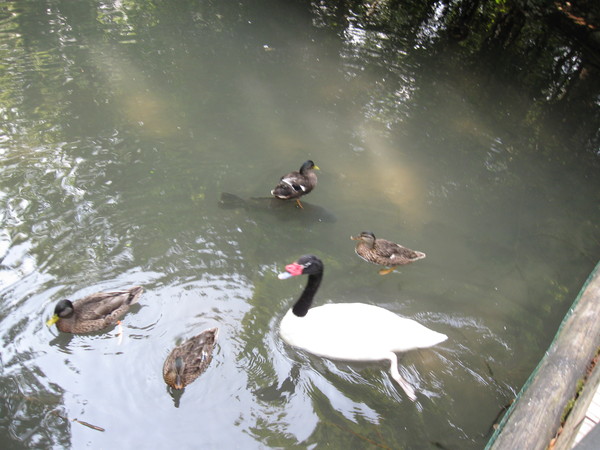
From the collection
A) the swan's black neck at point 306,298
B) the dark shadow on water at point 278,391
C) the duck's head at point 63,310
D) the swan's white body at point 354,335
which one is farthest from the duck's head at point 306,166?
the duck's head at point 63,310

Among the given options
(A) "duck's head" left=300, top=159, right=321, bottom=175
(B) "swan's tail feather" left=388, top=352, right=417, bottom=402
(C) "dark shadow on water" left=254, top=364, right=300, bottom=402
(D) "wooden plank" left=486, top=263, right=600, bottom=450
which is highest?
(D) "wooden plank" left=486, top=263, right=600, bottom=450

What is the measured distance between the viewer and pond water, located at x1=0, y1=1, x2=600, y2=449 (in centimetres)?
424

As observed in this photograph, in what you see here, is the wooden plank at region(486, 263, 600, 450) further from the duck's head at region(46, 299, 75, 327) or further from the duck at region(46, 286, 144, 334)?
the duck's head at region(46, 299, 75, 327)

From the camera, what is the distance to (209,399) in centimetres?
428

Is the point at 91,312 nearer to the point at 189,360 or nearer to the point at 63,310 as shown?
the point at 63,310

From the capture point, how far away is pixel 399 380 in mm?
4574

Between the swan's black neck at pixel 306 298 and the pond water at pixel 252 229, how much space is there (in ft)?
1.33

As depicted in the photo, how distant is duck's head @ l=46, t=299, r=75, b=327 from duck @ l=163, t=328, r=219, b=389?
1.04 m

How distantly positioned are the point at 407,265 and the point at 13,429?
451cm

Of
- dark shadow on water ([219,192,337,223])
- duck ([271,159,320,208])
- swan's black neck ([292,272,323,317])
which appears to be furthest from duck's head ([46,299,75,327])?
duck ([271,159,320,208])

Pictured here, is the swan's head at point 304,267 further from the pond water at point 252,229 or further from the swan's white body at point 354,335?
the pond water at point 252,229

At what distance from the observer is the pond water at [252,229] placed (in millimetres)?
4242

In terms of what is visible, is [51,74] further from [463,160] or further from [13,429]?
[463,160]

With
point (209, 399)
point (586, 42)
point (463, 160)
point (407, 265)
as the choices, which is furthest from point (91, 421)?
point (586, 42)
